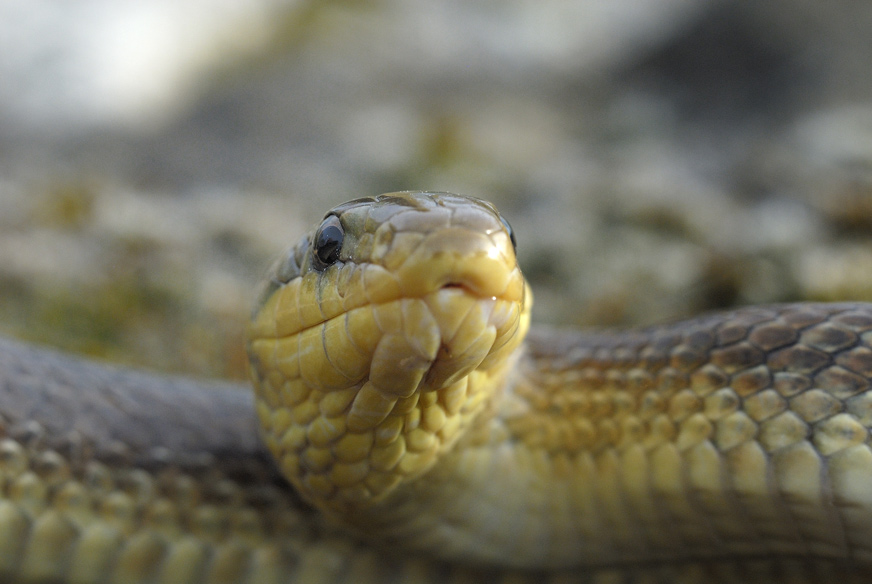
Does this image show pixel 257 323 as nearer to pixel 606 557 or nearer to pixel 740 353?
pixel 606 557

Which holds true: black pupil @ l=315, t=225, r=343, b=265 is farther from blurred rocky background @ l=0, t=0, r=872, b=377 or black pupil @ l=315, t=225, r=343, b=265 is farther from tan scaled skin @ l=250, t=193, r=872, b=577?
blurred rocky background @ l=0, t=0, r=872, b=377

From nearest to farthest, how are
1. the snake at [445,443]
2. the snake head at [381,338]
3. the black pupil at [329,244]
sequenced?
the snake head at [381,338], the snake at [445,443], the black pupil at [329,244]

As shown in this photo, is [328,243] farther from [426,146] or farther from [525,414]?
[426,146]

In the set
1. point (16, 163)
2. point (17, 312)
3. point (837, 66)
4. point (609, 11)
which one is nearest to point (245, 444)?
point (17, 312)

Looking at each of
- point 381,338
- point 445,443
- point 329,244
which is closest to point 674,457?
point 445,443

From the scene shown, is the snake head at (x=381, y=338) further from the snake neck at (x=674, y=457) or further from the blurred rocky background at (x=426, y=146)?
the blurred rocky background at (x=426, y=146)

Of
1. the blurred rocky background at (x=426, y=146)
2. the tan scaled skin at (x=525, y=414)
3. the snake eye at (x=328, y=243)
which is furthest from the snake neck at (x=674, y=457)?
the blurred rocky background at (x=426, y=146)
